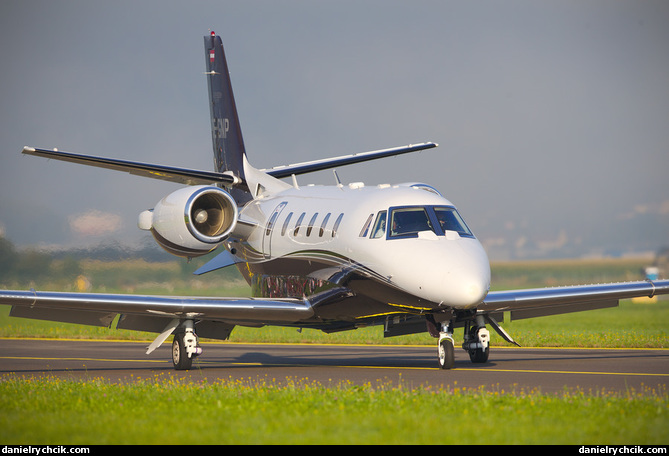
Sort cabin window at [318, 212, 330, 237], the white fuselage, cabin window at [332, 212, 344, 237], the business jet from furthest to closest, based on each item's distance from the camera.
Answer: cabin window at [318, 212, 330, 237], cabin window at [332, 212, 344, 237], the business jet, the white fuselage

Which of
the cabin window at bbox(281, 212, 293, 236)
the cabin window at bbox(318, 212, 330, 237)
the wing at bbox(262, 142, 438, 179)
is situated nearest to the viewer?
the cabin window at bbox(318, 212, 330, 237)

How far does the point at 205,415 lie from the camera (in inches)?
412

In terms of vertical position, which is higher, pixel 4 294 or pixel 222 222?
pixel 222 222

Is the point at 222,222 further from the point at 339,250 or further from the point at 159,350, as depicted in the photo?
the point at 159,350

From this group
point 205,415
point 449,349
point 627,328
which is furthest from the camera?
point 627,328

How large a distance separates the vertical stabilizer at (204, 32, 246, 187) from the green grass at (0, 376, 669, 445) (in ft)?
44.5

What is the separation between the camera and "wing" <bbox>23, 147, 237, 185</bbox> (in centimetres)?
1997

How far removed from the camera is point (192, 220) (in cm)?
2009

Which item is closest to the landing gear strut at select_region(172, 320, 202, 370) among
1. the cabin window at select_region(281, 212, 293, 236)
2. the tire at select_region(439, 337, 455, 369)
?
the cabin window at select_region(281, 212, 293, 236)

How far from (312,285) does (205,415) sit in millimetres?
8953

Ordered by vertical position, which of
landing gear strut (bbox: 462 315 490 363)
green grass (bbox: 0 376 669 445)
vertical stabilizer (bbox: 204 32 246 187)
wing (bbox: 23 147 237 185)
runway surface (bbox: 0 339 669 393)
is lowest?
green grass (bbox: 0 376 669 445)

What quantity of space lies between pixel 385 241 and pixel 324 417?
7.04 metres

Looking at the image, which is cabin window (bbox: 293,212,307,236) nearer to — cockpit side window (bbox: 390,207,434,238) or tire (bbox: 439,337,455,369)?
cockpit side window (bbox: 390,207,434,238)

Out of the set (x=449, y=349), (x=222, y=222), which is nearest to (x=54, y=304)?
(x=222, y=222)
